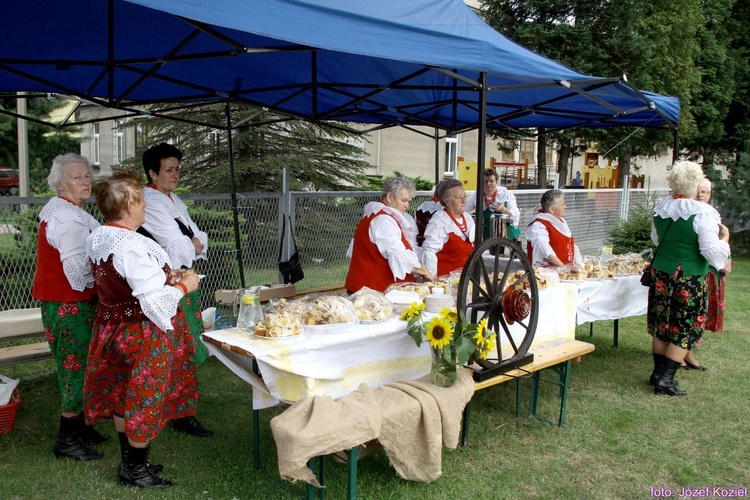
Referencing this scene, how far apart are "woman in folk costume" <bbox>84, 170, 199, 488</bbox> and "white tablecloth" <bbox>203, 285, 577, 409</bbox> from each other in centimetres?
31

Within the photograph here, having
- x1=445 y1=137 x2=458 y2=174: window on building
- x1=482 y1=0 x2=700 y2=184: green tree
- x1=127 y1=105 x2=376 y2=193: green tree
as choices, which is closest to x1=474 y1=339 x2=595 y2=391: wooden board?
x1=127 y1=105 x2=376 y2=193: green tree

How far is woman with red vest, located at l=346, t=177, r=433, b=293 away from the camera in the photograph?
14.0ft

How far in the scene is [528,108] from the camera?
638 centimetres

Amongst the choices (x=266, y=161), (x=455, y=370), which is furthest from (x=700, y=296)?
(x=266, y=161)

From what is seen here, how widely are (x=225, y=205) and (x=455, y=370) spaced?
11.5ft

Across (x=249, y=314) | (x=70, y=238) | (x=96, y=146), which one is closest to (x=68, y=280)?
(x=70, y=238)

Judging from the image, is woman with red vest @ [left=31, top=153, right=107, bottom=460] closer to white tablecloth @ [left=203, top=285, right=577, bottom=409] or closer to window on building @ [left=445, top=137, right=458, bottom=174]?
white tablecloth @ [left=203, top=285, right=577, bottom=409]

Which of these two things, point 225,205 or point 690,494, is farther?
point 225,205

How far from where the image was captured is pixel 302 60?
5.05m

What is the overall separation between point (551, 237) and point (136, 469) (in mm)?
3823

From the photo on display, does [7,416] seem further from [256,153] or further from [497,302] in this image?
[256,153]

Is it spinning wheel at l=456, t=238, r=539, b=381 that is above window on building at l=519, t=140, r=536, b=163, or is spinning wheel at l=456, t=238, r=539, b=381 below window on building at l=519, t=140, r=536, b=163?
below

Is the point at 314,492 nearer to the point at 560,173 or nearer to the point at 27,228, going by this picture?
the point at 27,228

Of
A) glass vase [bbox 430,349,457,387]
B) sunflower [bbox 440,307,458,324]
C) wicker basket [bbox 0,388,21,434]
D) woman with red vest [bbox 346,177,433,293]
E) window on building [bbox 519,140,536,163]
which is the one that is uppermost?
window on building [bbox 519,140,536,163]
